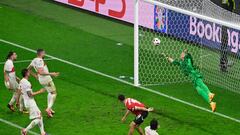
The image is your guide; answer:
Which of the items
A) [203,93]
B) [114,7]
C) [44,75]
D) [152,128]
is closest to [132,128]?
[152,128]

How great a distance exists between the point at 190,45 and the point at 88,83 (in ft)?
14.3

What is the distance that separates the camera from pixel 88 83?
91.9 ft

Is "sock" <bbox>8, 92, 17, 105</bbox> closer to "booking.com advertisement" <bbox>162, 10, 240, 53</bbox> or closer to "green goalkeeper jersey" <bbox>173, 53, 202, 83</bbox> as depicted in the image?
"green goalkeeper jersey" <bbox>173, 53, 202, 83</bbox>

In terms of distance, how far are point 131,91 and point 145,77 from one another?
1.68 metres

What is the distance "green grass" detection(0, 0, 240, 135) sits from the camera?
2411 centimetres

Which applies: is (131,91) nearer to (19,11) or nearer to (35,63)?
(35,63)

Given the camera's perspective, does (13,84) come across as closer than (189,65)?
Yes

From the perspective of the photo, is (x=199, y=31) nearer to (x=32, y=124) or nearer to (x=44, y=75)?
(x=44, y=75)

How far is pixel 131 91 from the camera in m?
27.3

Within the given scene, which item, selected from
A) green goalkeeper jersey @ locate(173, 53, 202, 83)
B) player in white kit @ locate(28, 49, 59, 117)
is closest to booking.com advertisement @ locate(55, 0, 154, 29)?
green goalkeeper jersey @ locate(173, 53, 202, 83)

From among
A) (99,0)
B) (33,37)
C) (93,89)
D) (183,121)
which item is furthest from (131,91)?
(99,0)

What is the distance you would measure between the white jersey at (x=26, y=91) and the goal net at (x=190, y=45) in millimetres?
5839

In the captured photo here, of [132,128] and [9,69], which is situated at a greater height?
[9,69]

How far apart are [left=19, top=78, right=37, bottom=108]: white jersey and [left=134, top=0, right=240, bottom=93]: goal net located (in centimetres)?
584
